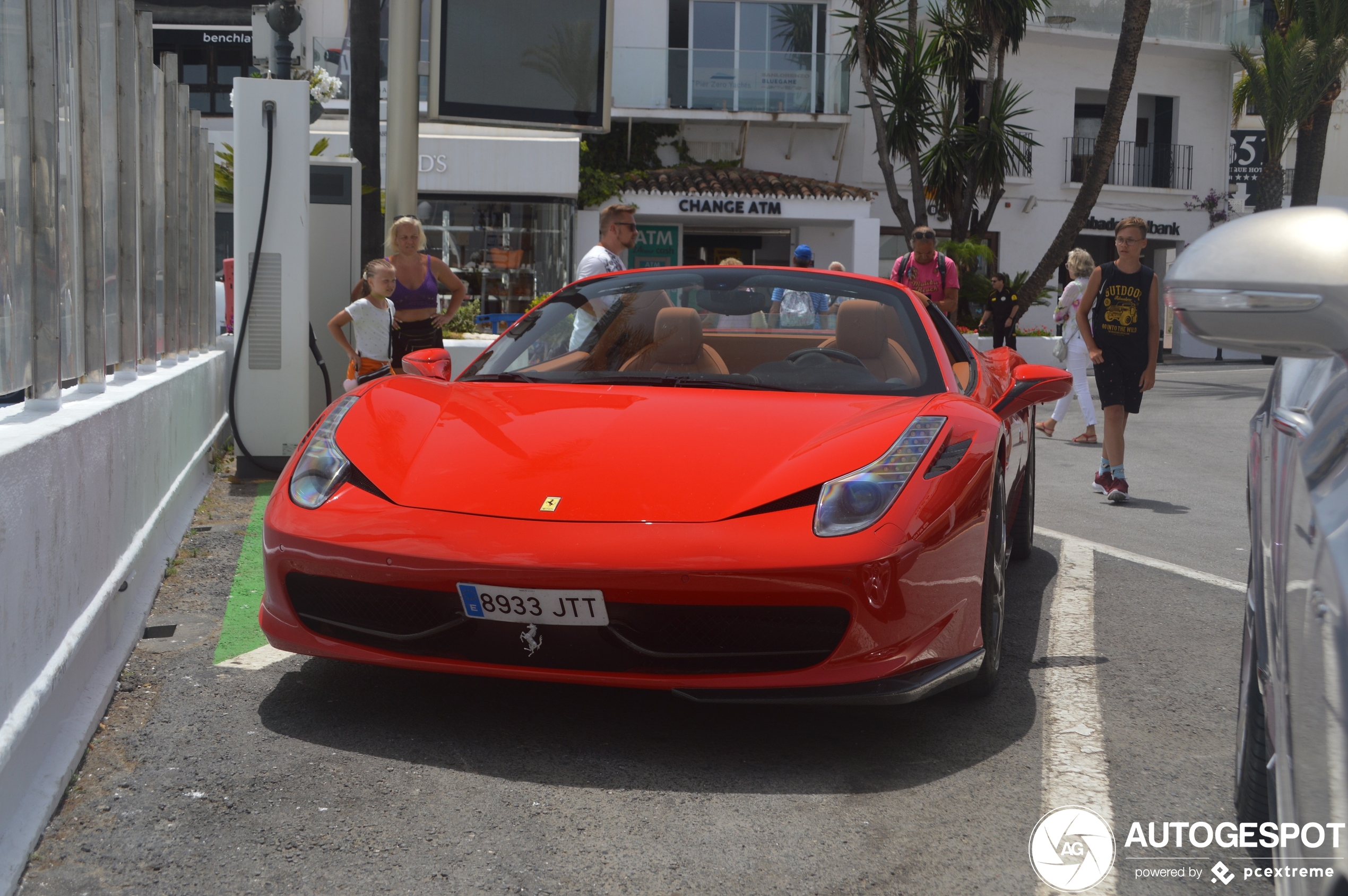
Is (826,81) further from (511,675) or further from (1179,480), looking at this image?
(511,675)

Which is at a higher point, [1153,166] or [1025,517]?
[1153,166]

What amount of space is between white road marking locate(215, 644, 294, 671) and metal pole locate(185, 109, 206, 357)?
13.5ft

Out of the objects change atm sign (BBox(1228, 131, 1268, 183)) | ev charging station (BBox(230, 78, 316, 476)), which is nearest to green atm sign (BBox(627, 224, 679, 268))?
change atm sign (BBox(1228, 131, 1268, 183))

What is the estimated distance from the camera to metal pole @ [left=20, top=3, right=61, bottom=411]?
12.1ft

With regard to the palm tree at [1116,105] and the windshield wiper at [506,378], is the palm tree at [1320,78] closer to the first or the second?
the palm tree at [1116,105]

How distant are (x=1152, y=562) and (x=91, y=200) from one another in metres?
4.65

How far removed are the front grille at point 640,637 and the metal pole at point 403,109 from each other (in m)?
6.82

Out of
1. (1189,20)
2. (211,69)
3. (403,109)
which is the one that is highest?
(1189,20)

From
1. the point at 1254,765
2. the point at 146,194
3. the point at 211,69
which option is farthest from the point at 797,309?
the point at 211,69

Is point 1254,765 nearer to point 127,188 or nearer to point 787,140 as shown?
point 127,188

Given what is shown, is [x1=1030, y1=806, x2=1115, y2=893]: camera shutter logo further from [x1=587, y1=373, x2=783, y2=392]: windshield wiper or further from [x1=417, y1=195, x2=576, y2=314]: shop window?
[x1=417, y1=195, x2=576, y2=314]: shop window

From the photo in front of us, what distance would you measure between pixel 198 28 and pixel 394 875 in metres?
32.8

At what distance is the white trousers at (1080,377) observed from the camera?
37.9ft

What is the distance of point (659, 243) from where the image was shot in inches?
1174
